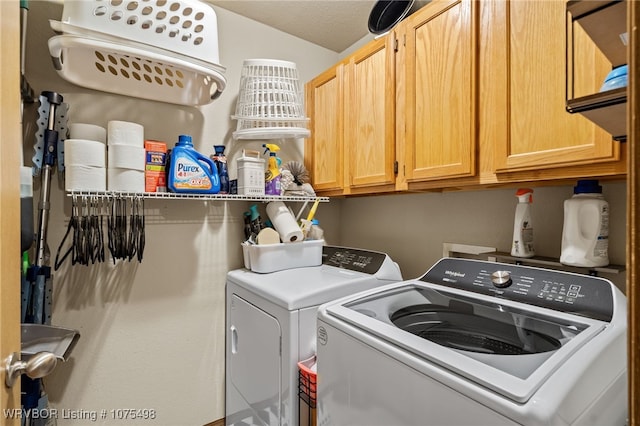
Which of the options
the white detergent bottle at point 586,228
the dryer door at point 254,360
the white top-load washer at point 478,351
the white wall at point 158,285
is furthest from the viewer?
the white wall at point 158,285

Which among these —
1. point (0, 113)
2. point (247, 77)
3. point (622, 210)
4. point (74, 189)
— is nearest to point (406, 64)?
point (247, 77)

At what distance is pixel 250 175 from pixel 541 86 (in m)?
1.40

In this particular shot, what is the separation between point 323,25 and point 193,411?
2.64m

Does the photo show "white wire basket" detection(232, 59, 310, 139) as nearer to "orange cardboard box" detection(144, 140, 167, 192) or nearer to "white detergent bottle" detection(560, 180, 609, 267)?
"orange cardboard box" detection(144, 140, 167, 192)

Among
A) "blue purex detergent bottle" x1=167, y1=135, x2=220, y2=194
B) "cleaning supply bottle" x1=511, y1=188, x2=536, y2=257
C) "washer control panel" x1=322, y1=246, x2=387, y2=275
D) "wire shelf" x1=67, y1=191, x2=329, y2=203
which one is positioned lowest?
"washer control panel" x1=322, y1=246, x2=387, y2=275

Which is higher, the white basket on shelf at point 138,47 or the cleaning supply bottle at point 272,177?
the white basket on shelf at point 138,47

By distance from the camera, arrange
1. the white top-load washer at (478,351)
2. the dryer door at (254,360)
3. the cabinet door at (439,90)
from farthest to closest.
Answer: the dryer door at (254,360) → the cabinet door at (439,90) → the white top-load washer at (478,351)

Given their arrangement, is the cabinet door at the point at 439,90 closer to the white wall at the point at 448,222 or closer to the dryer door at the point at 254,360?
the white wall at the point at 448,222

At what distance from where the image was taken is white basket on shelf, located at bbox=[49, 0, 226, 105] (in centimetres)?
125

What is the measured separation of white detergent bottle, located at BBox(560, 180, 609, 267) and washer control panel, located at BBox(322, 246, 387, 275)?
0.80 metres

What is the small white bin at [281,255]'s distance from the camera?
173cm

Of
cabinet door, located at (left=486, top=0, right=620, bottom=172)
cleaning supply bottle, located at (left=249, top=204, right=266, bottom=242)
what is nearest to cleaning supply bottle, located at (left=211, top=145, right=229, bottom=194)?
cleaning supply bottle, located at (left=249, top=204, right=266, bottom=242)

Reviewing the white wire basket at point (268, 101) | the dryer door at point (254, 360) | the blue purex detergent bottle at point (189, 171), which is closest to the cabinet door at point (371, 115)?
the white wire basket at point (268, 101)

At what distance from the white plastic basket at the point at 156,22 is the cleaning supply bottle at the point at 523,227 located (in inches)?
62.7
